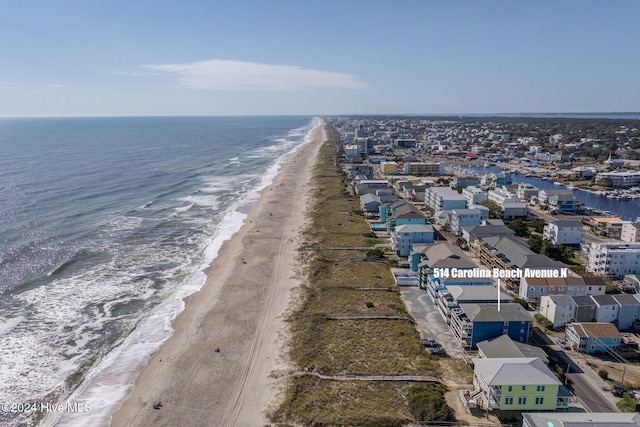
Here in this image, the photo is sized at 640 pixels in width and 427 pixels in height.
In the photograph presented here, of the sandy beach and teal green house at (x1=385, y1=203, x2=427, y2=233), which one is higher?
teal green house at (x1=385, y1=203, x2=427, y2=233)

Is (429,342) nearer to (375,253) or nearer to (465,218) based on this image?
(375,253)

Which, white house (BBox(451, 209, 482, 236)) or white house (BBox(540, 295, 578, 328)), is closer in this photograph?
white house (BBox(540, 295, 578, 328))

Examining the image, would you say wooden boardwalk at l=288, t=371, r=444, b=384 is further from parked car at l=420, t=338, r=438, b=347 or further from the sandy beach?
parked car at l=420, t=338, r=438, b=347

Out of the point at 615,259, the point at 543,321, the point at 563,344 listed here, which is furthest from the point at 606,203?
the point at 563,344

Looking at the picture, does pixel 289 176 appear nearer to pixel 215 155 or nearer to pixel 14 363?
pixel 215 155

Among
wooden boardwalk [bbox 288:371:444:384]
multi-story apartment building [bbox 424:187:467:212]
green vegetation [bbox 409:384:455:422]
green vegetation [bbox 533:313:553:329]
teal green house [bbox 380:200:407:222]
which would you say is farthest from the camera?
multi-story apartment building [bbox 424:187:467:212]

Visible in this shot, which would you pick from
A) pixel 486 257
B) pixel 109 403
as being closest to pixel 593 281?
pixel 486 257

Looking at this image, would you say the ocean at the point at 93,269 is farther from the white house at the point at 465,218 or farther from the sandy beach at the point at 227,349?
the white house at the point at 465,218

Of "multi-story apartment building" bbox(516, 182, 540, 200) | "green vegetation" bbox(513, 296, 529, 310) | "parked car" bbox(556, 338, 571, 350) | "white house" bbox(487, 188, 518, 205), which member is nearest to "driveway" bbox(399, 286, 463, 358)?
"green vegetation" bbox(513, 296, 529, 310)

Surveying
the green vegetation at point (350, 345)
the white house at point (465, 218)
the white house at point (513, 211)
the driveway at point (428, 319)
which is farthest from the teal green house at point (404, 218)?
the white house at point (513, 211)
